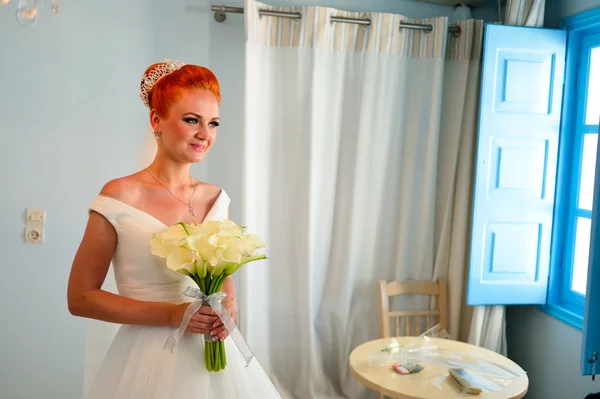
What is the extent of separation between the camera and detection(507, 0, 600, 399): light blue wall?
2968 millimetres

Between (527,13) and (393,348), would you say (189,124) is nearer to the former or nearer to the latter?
(393,348)

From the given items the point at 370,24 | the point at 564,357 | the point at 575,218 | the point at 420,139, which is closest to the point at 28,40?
the point at 370,24

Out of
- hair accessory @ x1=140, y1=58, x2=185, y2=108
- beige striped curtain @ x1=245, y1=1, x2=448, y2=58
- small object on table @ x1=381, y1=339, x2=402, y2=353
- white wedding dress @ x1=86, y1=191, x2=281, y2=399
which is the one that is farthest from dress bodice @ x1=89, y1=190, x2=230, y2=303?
beige striped curtain @ x1=245, y1=1, x2=448, y2=58

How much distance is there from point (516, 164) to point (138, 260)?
7.13 ft

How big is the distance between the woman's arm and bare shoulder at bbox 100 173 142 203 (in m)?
0.08

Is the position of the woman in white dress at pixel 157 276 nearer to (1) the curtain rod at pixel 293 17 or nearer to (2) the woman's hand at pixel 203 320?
(2) the woman's hand at pixel 203 320

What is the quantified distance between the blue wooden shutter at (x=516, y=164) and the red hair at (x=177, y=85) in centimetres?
182

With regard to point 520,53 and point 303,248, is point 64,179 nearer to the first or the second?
point 303,248

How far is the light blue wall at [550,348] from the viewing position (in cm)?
297

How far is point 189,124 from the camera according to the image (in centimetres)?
171

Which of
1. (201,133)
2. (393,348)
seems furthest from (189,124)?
(393,348)

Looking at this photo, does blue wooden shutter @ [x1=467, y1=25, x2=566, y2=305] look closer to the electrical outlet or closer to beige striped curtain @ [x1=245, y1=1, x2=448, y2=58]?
beige striped curtain @ [x1=245, y1=1, x2=448, y2=58]

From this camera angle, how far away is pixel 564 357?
3.06 m

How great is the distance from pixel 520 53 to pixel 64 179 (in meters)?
2.40
